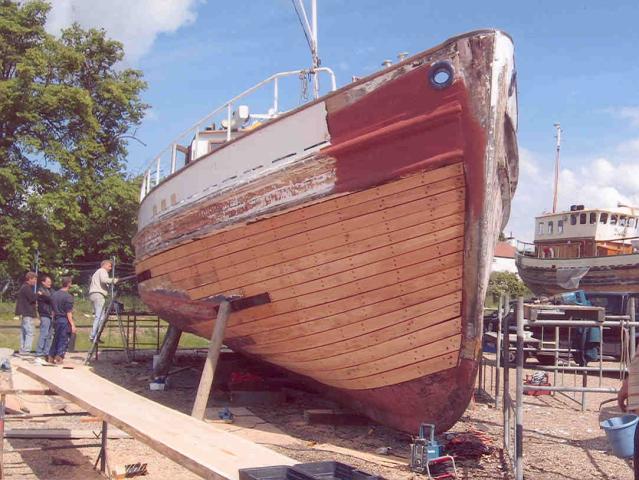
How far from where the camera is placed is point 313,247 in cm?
600

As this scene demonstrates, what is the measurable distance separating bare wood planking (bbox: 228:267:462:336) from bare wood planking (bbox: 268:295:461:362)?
14 centimetres

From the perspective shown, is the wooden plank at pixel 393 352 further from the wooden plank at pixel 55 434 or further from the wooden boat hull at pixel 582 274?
the wooden boat hull at pixel 582 274

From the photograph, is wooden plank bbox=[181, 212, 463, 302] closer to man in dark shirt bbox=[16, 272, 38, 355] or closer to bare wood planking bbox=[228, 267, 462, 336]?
bare wood planking bbox=[228, 267, 462, 336]

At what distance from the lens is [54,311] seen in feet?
34.7

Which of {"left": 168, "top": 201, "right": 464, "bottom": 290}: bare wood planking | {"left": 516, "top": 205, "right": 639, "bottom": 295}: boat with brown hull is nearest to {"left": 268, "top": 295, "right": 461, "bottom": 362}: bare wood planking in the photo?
{"left": 168, "top": 201, "right": 464, "bottom": 290}: bare wood planking

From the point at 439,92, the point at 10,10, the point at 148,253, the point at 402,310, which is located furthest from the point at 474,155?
the point at 10,10

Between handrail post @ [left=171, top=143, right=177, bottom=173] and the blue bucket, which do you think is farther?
handrail post @ [left=171, top=143, right=177, bottom=173]

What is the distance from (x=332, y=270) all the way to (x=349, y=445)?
1690mm

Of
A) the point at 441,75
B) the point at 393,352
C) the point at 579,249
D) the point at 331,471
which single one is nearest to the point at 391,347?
the point at 393,352

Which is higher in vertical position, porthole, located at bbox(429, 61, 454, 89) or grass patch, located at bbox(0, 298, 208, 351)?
porthole, located at bbox(429, 61, 454, 89)

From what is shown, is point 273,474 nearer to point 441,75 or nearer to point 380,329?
point 380,329

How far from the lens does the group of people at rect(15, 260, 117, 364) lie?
1054 centimetres

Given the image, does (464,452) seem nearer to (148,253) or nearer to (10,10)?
(148,253)

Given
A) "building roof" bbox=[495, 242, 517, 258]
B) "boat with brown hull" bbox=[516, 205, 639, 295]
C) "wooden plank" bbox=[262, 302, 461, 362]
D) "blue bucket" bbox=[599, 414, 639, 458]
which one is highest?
"building roof" bbox=[495, 242, 517, 258]
